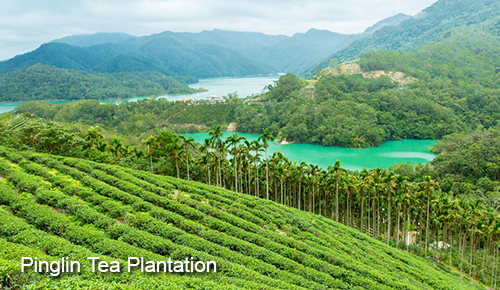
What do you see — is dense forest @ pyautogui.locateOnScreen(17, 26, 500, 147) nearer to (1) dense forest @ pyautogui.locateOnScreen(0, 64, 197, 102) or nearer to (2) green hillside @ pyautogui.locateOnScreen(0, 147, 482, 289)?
(1) dense forest @ pyautogui.locateOnScreen(0, 64, 197, 102)

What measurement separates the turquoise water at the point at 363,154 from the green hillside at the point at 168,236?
3518 cm

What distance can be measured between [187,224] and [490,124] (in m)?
89.1

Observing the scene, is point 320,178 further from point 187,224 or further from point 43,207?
point 43,207

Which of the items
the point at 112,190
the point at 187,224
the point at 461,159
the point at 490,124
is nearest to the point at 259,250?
the point at 187,224

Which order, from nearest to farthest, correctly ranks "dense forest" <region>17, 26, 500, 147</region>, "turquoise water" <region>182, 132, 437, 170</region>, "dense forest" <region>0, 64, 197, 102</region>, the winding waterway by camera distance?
"turquoise water" <region>182, 132, 437, 170</region> < the winding waterway < "dense forest" <region>17, 26, 500, 147</region> < "dense forest" <region>0, 64, 197, 102</region>

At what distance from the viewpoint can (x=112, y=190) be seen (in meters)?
17.0

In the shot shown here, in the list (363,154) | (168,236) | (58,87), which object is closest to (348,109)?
(363,154)

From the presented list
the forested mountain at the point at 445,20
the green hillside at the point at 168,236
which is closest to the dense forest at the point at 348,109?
the green hillside at the point at 168,236

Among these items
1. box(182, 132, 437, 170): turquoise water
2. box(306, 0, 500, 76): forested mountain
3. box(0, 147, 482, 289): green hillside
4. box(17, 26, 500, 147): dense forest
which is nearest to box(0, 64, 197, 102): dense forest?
box(17, 26, 500, 147): dense forest

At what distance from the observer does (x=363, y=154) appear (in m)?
63.5

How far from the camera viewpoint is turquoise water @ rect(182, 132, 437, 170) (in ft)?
185

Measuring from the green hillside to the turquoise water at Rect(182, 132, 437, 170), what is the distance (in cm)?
3518

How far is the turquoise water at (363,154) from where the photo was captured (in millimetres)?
56475

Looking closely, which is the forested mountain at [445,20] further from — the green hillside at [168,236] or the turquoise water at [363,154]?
the green hillside at [168,236]
